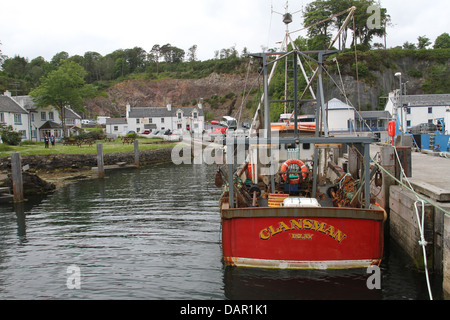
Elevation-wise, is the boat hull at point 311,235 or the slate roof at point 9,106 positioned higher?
the slate roof at point 9,106

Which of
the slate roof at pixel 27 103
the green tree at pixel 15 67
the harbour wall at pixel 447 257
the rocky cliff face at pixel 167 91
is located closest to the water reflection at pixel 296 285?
the harbour wall at pixel 447 257

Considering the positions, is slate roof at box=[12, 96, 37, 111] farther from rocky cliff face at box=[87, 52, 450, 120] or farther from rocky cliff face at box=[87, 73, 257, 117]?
rocky cliff face at box=[87, 73, 257, 117]

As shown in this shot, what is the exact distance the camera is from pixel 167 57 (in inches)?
6225

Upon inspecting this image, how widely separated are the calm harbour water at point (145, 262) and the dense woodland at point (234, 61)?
5998 millimetres

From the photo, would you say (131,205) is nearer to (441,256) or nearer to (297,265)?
(297,265)

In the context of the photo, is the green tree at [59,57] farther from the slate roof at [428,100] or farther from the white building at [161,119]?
the slate roof at [428,100]

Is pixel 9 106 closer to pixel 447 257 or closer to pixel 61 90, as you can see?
pixel 61 90

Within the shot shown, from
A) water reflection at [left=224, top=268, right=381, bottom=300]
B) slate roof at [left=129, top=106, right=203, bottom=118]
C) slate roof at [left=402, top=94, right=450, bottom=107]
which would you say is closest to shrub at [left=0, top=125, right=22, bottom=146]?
slate roof at [left=129, top=106, right=203, bottom=118]

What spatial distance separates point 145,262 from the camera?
10852 mm

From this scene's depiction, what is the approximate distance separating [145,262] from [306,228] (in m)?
5.26

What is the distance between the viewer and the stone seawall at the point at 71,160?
3127cm

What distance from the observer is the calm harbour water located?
8633mm

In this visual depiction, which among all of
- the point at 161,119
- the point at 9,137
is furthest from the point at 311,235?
the point at 161,119
